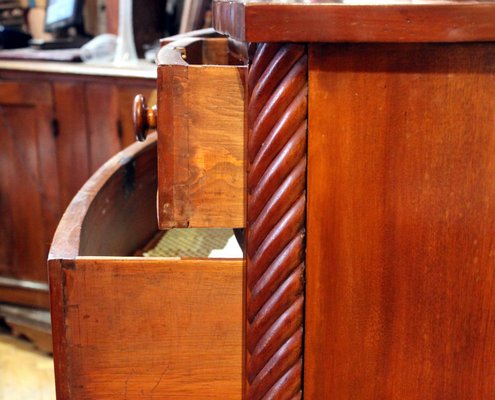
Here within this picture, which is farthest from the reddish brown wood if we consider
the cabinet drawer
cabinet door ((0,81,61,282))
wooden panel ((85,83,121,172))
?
cabinet door ((0,81,61,282))

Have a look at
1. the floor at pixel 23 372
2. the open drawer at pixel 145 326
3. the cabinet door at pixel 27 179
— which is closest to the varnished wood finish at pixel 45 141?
the cabinet door at pixel 27 179

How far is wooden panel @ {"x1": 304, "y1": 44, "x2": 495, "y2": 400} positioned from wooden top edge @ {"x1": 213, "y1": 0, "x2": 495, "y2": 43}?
2cm

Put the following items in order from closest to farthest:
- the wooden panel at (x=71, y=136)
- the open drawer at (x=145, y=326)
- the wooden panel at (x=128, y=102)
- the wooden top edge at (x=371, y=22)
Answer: the wooden top edge at (x=371, y=22) < the open drawer at (x=145, y=326) < the wooden panel at (x=128, y=102) < the wooden panel at (x=71, y=136)

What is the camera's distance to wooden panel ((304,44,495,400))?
0.56 metres

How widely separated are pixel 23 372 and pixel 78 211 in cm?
131

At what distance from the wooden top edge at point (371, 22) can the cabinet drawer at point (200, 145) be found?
8 cm

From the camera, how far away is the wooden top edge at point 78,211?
0.69m

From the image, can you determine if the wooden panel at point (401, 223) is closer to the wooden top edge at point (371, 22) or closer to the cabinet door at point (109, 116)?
the wooden top edge at point (371, 22)

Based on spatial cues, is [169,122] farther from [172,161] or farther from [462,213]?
[462,213]

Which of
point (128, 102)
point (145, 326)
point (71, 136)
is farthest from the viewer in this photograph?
point (71, 136)

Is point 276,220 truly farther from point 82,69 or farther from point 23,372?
point 23,372

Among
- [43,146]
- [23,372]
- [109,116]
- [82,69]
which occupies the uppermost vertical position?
[82,69]

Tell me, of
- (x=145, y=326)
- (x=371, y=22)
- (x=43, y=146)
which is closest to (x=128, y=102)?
(x=43, y=146)

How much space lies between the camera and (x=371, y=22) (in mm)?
534
